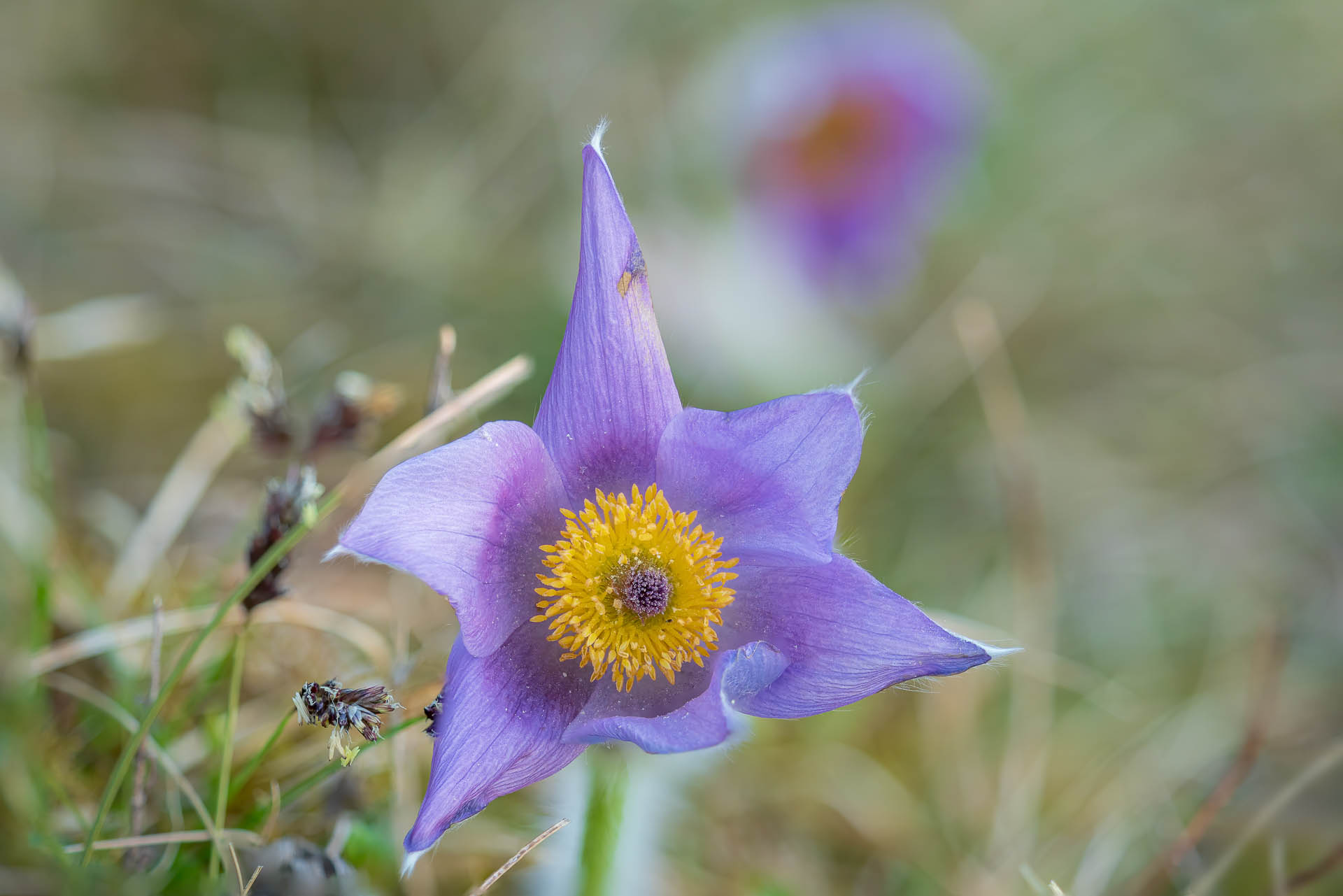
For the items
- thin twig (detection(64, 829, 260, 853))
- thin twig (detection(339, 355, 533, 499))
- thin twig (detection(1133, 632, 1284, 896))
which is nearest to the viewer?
thin twig (detection(64, 829, 260, 853))

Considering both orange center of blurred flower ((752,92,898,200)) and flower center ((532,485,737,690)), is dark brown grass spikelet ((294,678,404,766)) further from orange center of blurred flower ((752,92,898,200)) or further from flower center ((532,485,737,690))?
orange center of blurred flower ((752,92,898,200))

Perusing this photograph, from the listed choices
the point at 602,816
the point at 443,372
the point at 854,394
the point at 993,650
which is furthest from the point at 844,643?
the point at 443,372

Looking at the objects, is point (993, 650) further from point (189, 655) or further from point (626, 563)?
point (189, 655)

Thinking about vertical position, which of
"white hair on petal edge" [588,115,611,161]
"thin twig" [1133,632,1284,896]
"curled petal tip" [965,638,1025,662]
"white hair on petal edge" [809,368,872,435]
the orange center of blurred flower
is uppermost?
the orange center of blurred flower

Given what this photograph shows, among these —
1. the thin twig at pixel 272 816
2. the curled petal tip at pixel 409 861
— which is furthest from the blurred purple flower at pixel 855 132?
the curled petal tip at pixel 409 861

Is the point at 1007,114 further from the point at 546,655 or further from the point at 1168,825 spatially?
the point at 546,655

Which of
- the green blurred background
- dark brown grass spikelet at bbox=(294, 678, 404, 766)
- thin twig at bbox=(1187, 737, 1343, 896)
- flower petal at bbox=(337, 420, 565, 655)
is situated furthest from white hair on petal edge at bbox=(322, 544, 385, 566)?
thin twig at bbox=(1187, 737, 1343, 896)

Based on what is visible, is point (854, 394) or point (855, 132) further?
point (855, 132)
